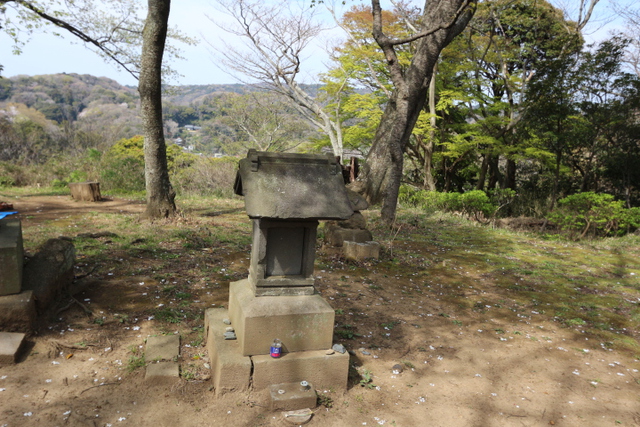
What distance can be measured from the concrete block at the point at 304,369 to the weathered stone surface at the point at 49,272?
251cm

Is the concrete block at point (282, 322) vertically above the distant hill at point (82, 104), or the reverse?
the distant hill at point (82, 104)

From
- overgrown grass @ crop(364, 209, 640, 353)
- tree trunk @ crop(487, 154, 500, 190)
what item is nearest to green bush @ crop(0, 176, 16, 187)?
overgrown grass @ crop(364, 209, 640, 353)

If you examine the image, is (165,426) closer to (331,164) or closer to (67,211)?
(331,164)

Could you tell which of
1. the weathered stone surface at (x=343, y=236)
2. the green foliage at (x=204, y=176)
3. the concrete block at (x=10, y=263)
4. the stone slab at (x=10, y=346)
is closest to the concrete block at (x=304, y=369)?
the stone slab at (x=10, y=346)

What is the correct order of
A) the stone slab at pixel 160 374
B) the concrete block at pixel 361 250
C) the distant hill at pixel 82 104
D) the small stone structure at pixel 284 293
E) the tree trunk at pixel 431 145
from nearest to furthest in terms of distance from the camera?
1. the small stone structure at pixel 284 293
2. the stone slab at pixel 160 374
3. the concrete block at pixel 361 250
4. the tree trunk at pixel 431 145
5. the distant hill at pixel 82 104

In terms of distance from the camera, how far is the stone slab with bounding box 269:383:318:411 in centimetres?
331

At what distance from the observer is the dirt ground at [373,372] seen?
3.25 meters

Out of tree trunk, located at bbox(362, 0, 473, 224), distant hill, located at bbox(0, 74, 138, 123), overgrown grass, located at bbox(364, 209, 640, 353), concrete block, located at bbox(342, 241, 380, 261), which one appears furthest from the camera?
distant hill, located at bbox(0, 74, 138, 123)

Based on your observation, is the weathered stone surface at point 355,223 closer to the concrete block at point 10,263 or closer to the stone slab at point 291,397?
the stone slab at point 291,397

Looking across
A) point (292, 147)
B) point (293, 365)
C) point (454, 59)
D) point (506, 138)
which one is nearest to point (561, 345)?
point (293, 365)

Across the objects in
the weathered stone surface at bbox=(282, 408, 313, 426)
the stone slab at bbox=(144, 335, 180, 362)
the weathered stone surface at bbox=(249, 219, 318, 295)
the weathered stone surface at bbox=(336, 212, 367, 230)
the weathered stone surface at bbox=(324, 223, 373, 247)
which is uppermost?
the weathered stone surface at bbox=(249, 219, 318, 295)

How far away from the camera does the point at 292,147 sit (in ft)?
80.3

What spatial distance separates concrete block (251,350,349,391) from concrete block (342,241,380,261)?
380 cm

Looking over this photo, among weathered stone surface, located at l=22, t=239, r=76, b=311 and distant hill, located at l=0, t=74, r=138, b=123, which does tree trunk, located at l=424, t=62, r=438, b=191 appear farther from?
distant hill, located at l=0, t=74, r=138, b=123
